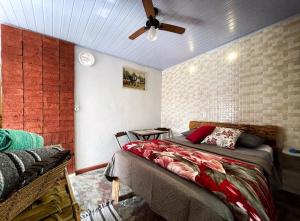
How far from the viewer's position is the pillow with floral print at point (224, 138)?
207 cm

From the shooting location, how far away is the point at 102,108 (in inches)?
122

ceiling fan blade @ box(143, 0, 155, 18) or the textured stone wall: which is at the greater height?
ceiling fan blade @ box(143, 0, 155, 18)

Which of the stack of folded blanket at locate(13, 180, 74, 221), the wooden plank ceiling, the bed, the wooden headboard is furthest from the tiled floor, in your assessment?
the wooden plank ceiling

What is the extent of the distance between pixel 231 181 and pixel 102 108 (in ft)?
8.87

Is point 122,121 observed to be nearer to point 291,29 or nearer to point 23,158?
point 23,158

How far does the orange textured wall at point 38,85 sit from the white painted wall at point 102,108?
0.63 ft

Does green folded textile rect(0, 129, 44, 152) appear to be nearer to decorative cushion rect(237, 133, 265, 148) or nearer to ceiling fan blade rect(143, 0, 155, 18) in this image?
ceiling fan blade rect(143, 0, 155, 18)

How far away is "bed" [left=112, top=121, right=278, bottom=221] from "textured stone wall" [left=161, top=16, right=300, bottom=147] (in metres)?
0.61

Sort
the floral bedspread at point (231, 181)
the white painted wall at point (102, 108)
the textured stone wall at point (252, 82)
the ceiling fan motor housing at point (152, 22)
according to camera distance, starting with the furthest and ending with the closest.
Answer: the white painted wall at point (102, 108), the textured stone wall at point (252, 82), the ceiling fan motor housing at point (152, 22), the floral bedspread at point (231, 181)

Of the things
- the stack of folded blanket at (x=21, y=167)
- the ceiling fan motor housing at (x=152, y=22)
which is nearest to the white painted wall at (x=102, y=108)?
the ceiling fan motor housing at (x=152, y=22)

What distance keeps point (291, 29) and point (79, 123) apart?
3829mm

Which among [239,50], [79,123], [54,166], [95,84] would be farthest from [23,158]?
[239,50]

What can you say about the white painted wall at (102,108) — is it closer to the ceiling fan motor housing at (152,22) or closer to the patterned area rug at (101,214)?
the patterned area rug at (101,214)

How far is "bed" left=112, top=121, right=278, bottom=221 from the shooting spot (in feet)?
2.99
